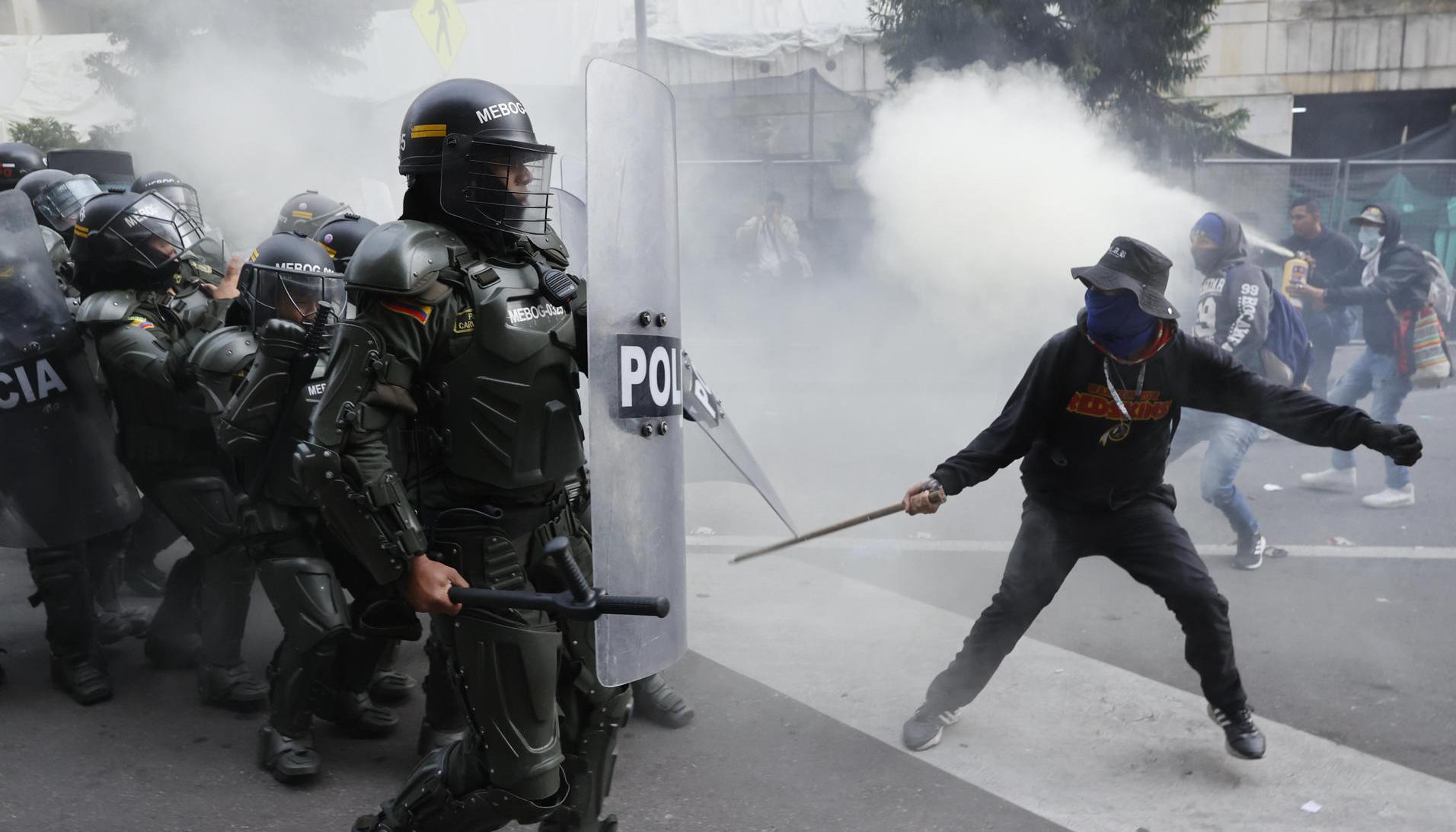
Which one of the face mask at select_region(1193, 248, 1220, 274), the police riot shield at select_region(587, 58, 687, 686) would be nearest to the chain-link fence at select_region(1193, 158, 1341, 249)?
the face mask at select_region(1193, 248, 1220, 274)

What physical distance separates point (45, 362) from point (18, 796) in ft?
4.91

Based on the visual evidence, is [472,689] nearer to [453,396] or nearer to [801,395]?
[453,396]

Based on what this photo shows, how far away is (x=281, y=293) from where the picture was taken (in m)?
3.93

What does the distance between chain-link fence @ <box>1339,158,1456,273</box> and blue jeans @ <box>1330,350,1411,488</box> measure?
22.7ft

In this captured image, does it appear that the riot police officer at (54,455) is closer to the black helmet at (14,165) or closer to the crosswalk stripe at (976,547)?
the crosswalk stripe at (976,547)

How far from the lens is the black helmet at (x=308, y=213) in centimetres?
593

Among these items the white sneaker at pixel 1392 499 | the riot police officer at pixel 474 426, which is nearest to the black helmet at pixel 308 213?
the riot police officer at pixel 474 426

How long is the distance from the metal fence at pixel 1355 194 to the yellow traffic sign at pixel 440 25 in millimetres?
8403

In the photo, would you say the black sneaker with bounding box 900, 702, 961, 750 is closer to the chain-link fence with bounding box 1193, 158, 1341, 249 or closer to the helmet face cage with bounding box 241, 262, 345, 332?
the helmet face cage with bounding box 241, 262, 345, 332

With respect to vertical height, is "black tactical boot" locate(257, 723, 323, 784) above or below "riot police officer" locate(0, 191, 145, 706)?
below

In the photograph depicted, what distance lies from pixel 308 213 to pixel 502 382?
3.90 m

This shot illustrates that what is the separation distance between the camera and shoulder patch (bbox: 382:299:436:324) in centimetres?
251

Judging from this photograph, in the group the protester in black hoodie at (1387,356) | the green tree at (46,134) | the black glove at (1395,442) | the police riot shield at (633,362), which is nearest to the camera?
the police riot shield at (633,362)

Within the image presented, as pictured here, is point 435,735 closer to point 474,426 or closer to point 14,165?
point 474,426
